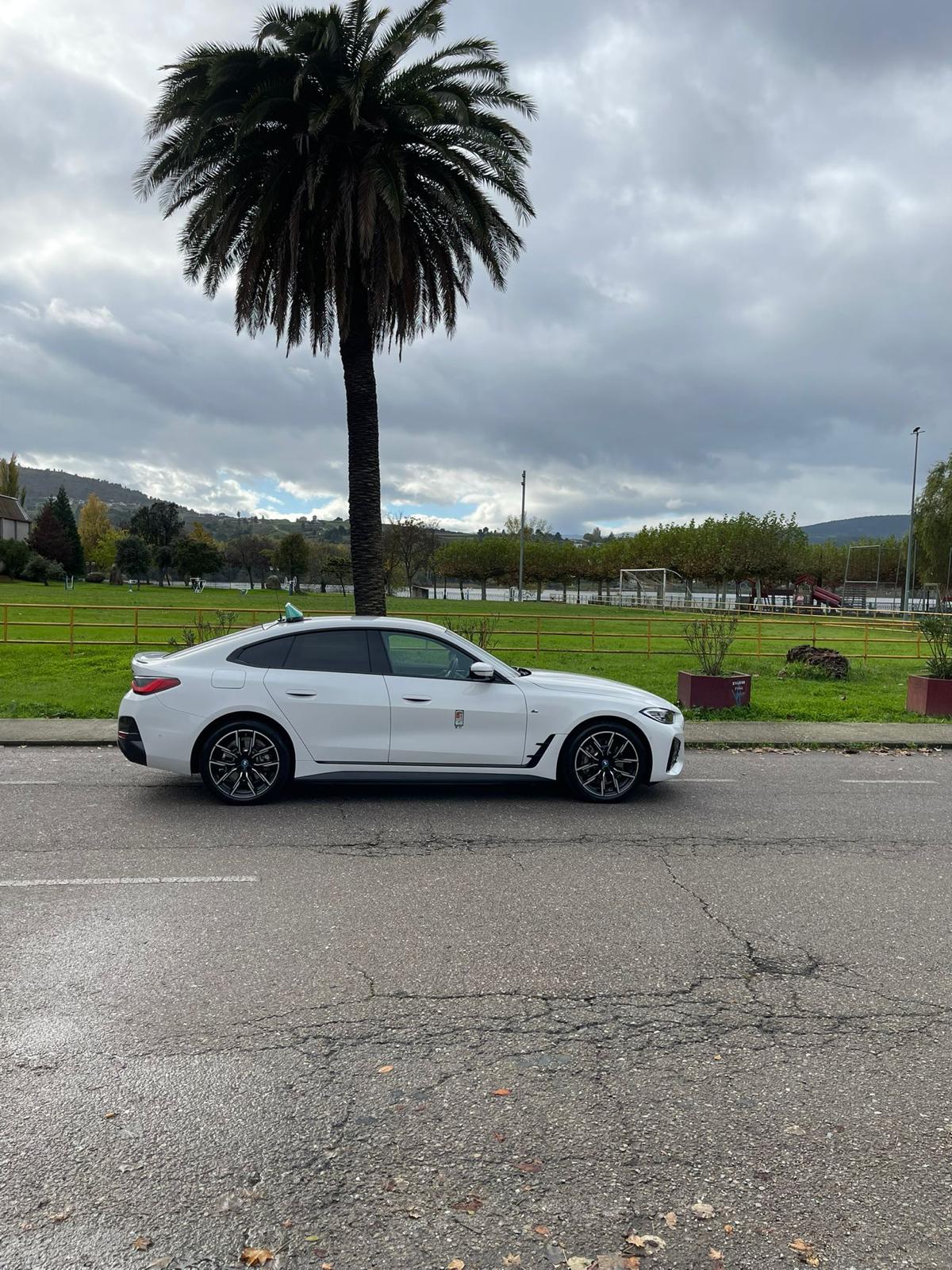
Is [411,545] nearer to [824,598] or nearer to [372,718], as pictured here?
[824,598]

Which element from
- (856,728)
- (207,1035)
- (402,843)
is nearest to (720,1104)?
(207,1035)

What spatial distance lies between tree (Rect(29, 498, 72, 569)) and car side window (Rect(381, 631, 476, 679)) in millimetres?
92513

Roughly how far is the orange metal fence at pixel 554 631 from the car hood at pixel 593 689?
678cm

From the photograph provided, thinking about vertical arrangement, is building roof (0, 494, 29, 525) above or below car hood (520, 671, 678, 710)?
above

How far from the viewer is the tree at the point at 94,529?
127 meters

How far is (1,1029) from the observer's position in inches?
136

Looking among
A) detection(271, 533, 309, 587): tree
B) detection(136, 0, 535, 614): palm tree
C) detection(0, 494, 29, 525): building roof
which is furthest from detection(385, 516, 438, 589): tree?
detection(136, 0, 535, 614): palm tree

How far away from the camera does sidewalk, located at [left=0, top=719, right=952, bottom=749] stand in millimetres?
10539

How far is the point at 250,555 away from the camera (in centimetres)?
12581

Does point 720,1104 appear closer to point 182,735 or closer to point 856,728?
point 182,735

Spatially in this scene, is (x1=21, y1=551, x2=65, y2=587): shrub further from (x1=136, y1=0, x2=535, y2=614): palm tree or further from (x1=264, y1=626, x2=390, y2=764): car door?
(x1=264, y1=626, x2=390, y2=764): car door

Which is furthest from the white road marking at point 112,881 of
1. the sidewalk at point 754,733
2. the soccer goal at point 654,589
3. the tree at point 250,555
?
the tree at point 250,555

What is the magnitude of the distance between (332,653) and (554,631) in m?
19.5

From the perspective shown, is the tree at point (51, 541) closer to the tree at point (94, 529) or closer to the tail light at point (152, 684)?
the tree at point (94, 529)
